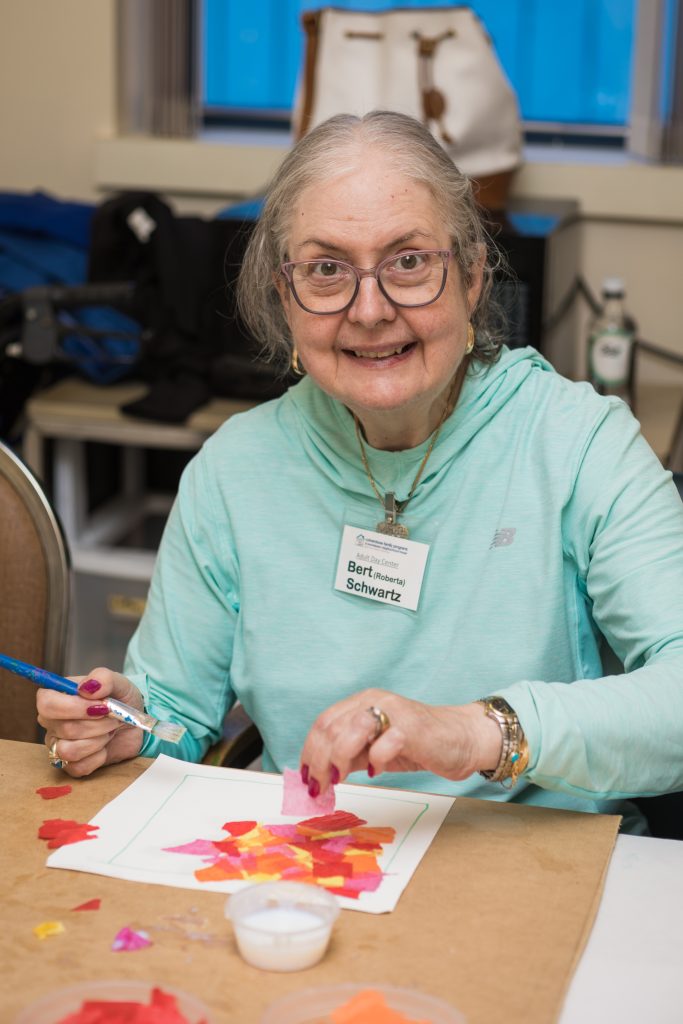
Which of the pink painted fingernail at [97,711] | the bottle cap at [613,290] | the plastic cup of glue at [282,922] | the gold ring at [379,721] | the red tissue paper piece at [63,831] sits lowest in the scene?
the red tissue paper piece at [63,831]

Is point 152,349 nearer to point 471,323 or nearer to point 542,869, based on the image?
point 471,323

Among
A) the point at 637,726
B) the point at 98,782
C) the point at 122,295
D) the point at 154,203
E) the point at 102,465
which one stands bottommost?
the point at 102,465

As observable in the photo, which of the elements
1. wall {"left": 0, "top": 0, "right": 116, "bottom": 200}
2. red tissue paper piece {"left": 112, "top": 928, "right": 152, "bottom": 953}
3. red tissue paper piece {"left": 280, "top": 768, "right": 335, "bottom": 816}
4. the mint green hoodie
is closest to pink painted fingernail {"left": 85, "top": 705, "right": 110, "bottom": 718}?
the mint green hoodie

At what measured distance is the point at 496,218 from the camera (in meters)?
2.80

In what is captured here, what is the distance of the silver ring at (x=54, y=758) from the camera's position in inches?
50.5

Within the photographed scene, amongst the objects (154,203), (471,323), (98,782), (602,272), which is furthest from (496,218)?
(98,782)

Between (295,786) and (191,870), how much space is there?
128mm

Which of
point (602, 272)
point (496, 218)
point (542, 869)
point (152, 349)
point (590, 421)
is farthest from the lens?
point (602, 272)

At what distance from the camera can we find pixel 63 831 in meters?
1.17

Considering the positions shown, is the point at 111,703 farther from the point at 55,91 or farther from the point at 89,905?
the point at 55,91

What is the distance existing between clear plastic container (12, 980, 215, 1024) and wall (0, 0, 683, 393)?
2402 mm

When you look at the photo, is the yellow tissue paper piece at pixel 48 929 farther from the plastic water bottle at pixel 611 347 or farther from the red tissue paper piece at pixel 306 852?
the plastic water bottle at pixel 611 347

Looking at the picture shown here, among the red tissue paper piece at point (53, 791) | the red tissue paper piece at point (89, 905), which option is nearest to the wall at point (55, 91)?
the red tissue paper piece at point (53, 791)

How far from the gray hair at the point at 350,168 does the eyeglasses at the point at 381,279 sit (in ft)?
0.17
